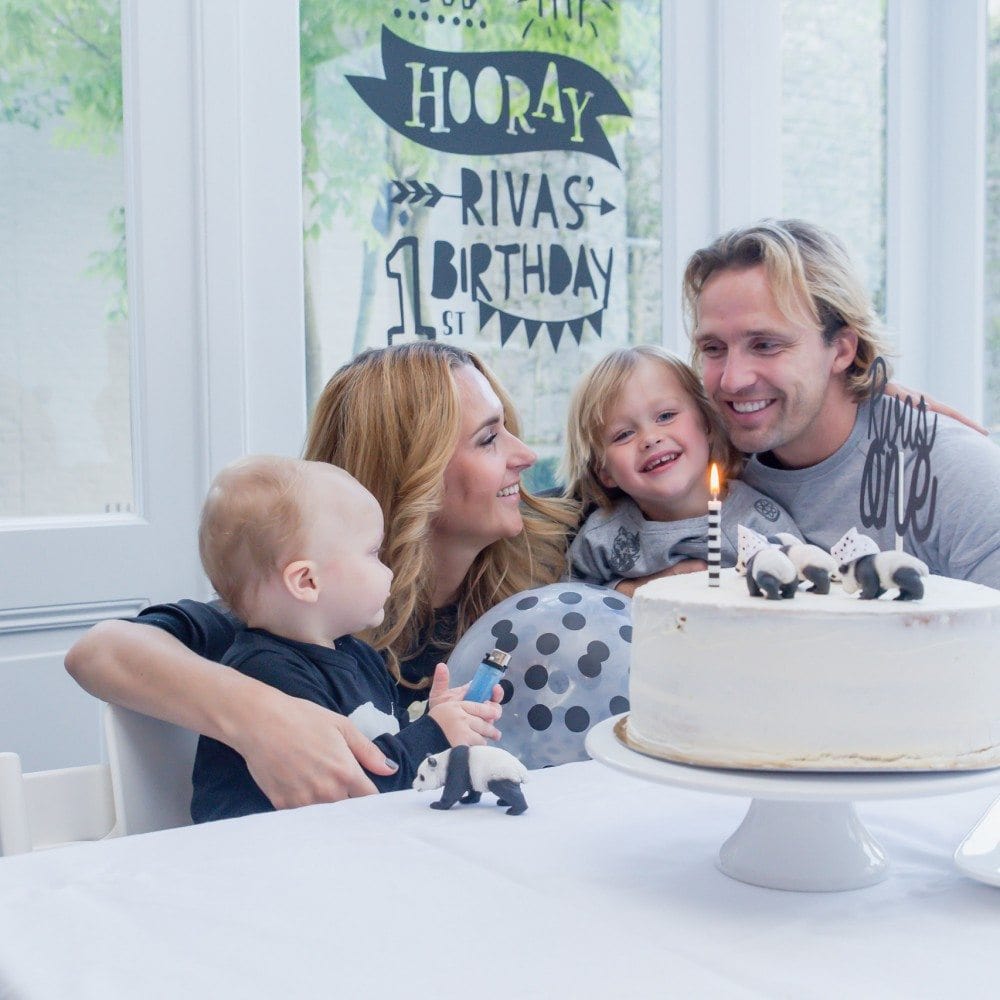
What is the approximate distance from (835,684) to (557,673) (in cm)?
61

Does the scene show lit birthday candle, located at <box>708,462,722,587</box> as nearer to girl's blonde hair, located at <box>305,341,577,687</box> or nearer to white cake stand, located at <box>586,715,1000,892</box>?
white cake stand, located at <box>586,715,1000,892</box>

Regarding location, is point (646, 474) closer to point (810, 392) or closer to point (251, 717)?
point (810, 392)

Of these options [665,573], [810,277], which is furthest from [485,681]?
[810,277]

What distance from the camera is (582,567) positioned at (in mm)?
1786

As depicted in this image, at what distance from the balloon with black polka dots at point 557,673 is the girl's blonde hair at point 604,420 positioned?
0.47 metres

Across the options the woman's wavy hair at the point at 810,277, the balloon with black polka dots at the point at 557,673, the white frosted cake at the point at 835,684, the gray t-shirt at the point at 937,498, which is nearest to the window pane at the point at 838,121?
the woman's wavy hair at the point at 810,277

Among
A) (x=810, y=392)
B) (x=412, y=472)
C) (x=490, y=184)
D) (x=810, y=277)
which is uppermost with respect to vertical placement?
(x=490, y=184)

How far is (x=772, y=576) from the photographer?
2.58ft

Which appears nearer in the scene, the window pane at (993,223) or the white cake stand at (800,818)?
the white cake stand at (800,818)

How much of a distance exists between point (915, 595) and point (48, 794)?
3.03 ft

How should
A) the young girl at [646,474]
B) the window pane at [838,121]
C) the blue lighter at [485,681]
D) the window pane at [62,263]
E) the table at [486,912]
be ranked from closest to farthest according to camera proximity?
the table at [486,912], the blue lighter at [485,681], the young girl at [646,474], the window pane at [62,263], the window pane at [838,121]

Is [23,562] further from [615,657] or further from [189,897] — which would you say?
[189,897]

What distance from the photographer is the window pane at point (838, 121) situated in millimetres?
3111

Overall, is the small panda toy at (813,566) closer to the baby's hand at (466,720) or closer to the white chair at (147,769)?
the baby's hand at (466,720)
